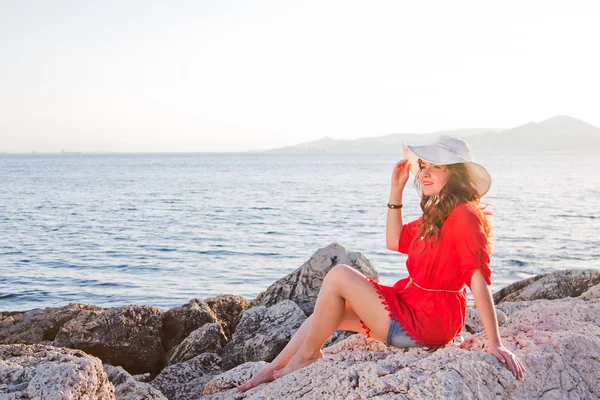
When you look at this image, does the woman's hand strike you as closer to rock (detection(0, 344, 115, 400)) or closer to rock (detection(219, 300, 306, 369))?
rock (detection(0, 344, 115, 400))

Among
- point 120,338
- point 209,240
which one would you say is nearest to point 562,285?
point 120,338

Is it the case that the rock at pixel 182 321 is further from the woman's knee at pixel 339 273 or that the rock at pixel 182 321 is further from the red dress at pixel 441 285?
the red dress at pixel 441 285

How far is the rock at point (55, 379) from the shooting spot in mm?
3441

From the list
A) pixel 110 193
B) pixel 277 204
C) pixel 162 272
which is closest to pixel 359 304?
pixel 162 272

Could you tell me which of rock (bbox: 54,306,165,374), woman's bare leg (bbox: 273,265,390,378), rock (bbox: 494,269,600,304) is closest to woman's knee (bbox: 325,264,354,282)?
woman's bare leg (bbox: 273,265,390,378)

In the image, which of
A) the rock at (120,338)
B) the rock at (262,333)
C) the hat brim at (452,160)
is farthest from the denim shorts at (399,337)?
the rock at (120,338)

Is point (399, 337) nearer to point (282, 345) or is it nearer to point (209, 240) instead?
point (282, 345)

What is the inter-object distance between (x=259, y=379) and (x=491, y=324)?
174cm

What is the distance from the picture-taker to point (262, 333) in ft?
22.5

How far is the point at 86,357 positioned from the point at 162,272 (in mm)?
14020

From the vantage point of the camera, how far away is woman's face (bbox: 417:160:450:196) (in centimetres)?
446

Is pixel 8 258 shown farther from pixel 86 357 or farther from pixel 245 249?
pixel 86 357

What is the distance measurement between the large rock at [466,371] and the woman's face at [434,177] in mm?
1037

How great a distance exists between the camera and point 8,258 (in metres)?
20.0
